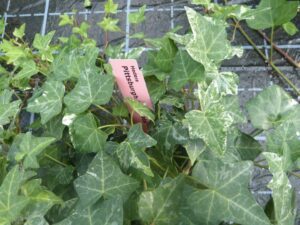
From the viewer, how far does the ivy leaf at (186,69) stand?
2.11 feet

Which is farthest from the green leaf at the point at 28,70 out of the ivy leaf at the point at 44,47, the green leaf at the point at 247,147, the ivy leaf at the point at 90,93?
the green leaf at the point at 247,147

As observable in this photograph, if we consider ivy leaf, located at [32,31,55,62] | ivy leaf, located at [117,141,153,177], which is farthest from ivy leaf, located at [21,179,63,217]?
ivy leaf, located at [32,31,55,62]

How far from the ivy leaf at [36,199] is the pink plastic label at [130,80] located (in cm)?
19

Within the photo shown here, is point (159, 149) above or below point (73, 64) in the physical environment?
below

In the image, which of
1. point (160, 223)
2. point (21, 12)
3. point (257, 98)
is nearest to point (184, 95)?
point (257, 98)

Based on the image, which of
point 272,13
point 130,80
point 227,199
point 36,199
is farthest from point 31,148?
point 272,13

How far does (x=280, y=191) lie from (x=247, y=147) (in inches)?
4.6

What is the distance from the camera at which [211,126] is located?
0.60 meters

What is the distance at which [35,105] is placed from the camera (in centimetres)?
70

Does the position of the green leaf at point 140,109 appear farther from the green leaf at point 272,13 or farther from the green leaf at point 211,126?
the green leaf at point 272,13

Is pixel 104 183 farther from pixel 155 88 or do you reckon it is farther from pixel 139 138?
pixel 155 88

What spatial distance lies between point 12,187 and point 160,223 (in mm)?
206

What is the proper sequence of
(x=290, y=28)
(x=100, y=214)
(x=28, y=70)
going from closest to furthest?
(x=100, y=214)
(x=28, y=70)
(x=290, y=28)

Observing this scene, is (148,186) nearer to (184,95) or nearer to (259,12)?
(184,95)
